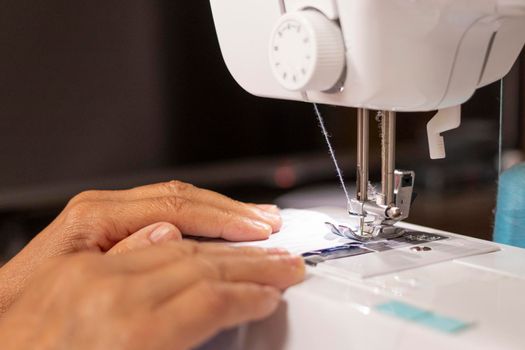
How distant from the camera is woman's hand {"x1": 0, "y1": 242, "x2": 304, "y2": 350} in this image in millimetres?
508

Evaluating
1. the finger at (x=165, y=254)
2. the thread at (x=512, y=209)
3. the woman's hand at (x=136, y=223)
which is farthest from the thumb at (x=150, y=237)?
the thread at (x=512, y=209)

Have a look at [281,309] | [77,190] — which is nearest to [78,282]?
[281,309]

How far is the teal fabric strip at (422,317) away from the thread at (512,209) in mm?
385

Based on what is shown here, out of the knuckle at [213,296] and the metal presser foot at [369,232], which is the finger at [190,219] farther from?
the knuckle at [213,296]

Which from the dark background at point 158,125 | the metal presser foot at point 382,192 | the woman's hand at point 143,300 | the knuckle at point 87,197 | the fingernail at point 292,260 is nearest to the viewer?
the woman's hand at point 143,300

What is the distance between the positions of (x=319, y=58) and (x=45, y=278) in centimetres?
29

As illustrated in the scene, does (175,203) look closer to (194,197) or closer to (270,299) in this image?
(194,197)

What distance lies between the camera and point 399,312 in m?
0.54

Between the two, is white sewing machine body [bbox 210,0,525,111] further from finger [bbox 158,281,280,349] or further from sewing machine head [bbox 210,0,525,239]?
finger [bbox 158,281,280,349]

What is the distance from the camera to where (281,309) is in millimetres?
590

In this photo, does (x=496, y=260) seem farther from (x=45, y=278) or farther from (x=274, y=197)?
(x=274, y=197)

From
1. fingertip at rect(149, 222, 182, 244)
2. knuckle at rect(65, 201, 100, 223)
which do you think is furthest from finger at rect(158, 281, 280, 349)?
knuckle at rect(65, 201, 100, 223)

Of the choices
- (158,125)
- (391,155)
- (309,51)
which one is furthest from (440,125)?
(158,125)

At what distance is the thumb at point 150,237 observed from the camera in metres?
0.74
